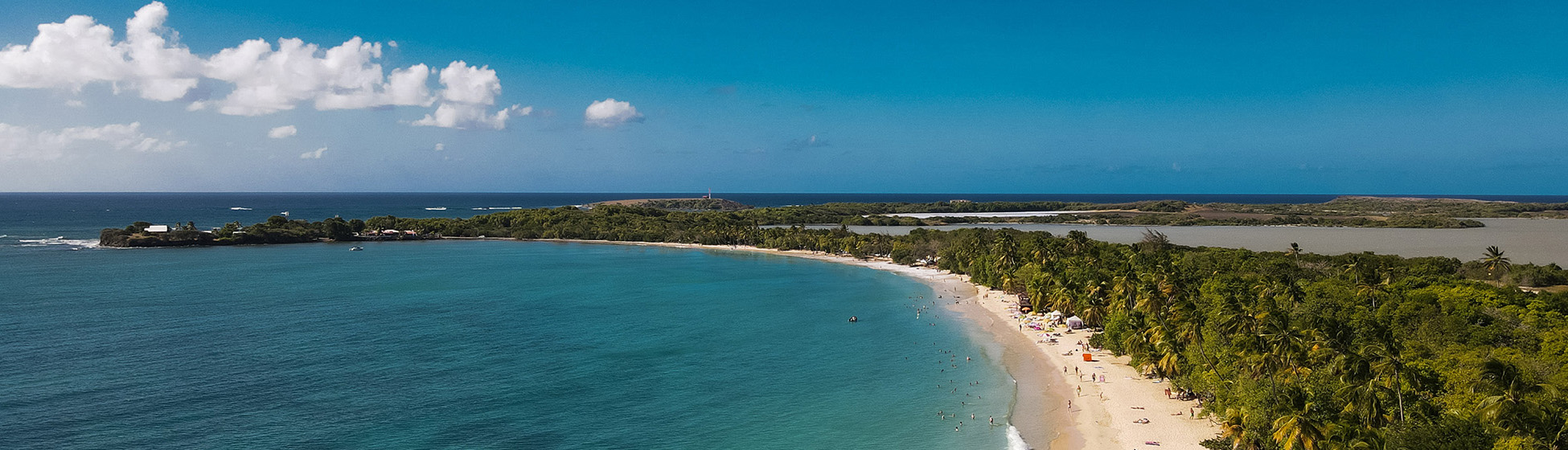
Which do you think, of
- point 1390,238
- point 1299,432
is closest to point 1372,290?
point 1299,432

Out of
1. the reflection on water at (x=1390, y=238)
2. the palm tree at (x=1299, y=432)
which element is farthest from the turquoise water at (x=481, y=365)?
the reflection on water at (x=1390, y=238)

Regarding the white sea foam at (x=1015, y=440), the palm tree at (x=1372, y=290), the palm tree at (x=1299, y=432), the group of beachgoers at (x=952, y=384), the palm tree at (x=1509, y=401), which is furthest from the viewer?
the palm tree at (x=1372, y=290)

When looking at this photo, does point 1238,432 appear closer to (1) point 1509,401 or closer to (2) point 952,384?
(1) point 1509,401

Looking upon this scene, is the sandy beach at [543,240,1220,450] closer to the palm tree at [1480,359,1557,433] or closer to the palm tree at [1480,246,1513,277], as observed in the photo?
the palm tree at [1480,359,1557,433]

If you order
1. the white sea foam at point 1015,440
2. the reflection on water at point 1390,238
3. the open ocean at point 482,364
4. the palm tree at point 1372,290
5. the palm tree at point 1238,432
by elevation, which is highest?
the palm tree at point 1372,290

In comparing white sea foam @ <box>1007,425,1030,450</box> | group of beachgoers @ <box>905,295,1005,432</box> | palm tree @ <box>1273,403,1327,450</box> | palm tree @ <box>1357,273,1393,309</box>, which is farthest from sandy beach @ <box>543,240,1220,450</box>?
palm tree @ <box>1357,273,1393,309</box>

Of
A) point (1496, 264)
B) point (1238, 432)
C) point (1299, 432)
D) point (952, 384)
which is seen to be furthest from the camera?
point (1496, 264)

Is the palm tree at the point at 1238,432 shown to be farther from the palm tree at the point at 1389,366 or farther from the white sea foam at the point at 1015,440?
the white sea foam at the point at 1015,440

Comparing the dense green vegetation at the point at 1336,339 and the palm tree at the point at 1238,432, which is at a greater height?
the dense green vegetation at the point at 1336,339
